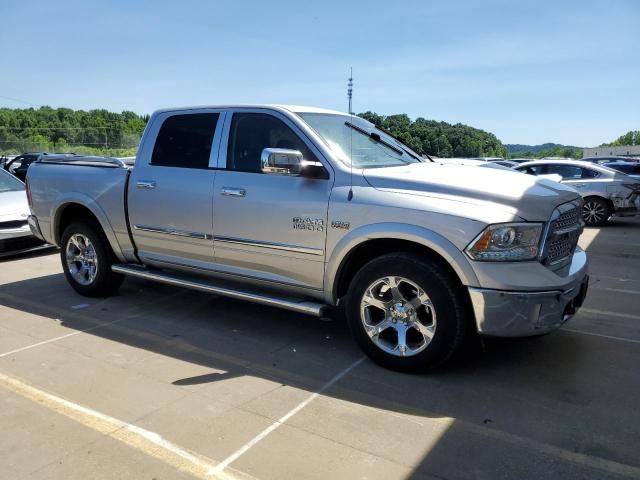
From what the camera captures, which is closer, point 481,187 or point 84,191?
point 481,187

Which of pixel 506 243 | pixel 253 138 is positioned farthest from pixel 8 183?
pixel 506 243

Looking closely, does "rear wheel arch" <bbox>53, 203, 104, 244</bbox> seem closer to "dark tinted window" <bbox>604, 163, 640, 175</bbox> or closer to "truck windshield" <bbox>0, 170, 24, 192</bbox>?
"truck windshield" <bbox>0, 170, 24, 192</bbox>

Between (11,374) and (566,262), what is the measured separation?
4198mm

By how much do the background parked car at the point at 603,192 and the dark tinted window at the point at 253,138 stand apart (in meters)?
9.70

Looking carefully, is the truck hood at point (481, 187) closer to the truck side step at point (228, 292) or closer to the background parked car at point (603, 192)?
the truck side step at point (228, 292)

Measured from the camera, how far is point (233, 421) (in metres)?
3.28

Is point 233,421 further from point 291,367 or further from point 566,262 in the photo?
point 566,262

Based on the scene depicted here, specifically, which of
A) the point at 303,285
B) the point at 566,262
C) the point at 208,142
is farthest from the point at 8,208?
the point at 566,262

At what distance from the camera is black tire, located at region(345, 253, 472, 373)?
3652 mm

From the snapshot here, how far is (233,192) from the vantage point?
15.1 feet

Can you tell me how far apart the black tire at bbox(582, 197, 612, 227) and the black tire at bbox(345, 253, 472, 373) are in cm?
1059

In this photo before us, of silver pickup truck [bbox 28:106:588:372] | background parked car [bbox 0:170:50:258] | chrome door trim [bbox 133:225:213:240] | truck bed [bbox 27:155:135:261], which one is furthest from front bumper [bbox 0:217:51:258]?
chrome door trim [bbox 133:225:213:240]

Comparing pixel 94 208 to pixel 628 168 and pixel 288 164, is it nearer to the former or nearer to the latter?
pixel 288 164

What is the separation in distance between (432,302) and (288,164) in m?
1.51
